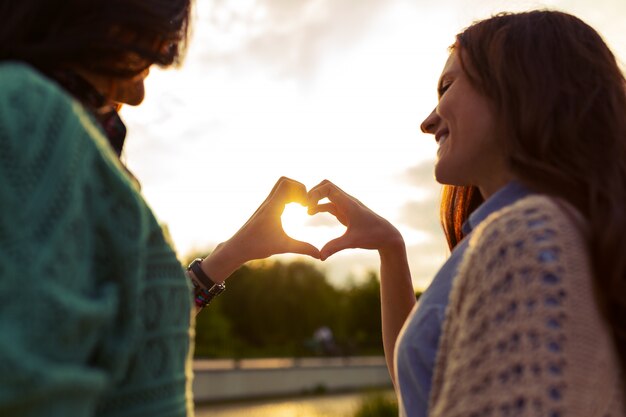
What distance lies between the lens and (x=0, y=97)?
999mm

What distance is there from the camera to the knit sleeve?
2.90 ft

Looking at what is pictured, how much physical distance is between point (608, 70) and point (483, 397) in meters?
1.11

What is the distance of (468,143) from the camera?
1.93m

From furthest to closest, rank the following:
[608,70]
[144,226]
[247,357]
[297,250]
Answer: [247,357] < [297,250] < [608,70] < [144,226]

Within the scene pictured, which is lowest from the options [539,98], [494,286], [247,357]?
[247,357]

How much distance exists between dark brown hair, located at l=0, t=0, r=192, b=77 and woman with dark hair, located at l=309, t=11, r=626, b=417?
85 centimetres

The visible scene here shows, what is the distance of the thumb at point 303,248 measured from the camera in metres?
2.47

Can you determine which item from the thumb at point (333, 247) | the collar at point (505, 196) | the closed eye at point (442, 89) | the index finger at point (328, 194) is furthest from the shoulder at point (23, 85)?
the index finger at point (328, 194)

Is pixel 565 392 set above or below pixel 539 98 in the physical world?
below

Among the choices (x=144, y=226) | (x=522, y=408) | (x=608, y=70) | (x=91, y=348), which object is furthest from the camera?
(x=608, y=70)

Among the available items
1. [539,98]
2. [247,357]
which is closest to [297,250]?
[539,98]

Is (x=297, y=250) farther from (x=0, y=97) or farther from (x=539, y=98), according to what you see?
(x=0, y=97)

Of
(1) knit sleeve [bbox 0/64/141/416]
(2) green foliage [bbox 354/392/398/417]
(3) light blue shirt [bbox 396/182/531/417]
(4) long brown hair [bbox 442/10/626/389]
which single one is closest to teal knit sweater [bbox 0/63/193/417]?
(1) knit sleeve [bbox 0/64/141/416]

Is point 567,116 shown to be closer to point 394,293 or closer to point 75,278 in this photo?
point 394,293
